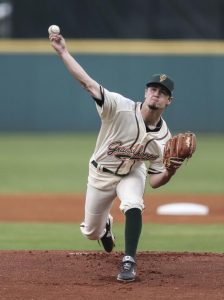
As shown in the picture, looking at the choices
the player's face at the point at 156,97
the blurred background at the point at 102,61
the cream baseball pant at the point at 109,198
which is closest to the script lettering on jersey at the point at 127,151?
the cream baseball pant at the point at 109,198

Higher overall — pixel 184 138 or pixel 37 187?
pixel 37 187

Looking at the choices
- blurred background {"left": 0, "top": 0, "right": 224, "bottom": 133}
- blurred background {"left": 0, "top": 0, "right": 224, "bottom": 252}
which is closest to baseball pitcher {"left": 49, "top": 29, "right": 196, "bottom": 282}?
blurred background {"left": 0, "top": 0, "right": 224, "bottom": 252}

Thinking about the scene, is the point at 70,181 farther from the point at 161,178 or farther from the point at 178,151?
the point at 178,151

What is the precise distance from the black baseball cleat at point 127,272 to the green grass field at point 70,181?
1.80 meters

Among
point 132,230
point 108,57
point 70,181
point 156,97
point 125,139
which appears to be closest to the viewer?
point 132,230

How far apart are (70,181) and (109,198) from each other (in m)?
6.56

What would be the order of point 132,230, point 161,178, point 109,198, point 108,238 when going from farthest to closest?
point 108,238
point 109,198
point 161,178
point 132,230

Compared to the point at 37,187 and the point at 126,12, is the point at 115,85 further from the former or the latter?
the point at 37,187

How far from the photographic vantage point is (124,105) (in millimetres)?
6125

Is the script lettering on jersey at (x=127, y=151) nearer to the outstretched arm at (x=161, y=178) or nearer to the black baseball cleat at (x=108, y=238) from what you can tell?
the outstretched arm at (x=161, y=178)

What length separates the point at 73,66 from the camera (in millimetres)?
5750

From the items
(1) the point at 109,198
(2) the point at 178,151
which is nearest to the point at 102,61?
(1) the point at 109,198

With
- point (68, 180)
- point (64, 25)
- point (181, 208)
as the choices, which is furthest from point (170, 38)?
point (181, 208)

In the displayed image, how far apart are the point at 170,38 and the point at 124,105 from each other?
13.4 meters
